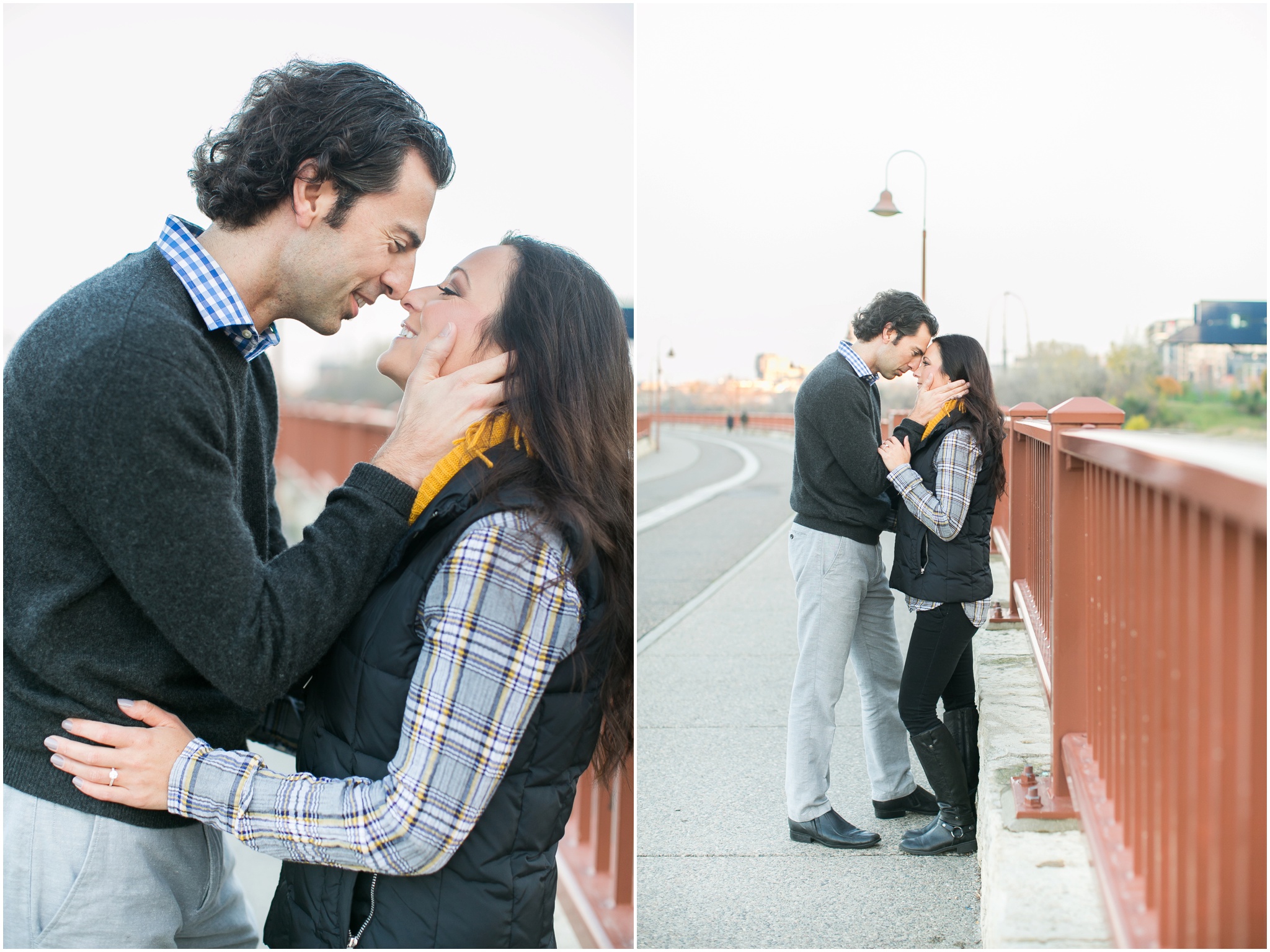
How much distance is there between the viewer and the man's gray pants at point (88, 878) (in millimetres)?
1514

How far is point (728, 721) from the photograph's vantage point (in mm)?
4781

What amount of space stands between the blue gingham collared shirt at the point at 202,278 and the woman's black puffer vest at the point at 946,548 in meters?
2.40

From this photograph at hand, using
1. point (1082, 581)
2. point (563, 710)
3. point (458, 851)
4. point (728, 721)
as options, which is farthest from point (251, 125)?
point (728, 721)

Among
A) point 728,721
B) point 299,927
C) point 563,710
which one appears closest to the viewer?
point 563,710

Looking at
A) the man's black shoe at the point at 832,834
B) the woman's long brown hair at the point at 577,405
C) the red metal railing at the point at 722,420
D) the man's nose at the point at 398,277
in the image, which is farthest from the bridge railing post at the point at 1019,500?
the red metal railing at the point at 722,420

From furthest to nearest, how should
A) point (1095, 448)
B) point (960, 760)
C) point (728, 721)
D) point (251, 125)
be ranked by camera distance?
point (728, 721) → point (960, 760) → point (1095, 448) → point (251, 125)

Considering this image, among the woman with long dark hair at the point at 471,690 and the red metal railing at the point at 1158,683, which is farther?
the woman with long dark hair at the point at 471,690

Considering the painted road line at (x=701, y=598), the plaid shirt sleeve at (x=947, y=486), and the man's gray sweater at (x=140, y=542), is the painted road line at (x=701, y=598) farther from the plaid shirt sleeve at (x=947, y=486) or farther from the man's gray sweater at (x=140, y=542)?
the man's gray sweater at (x=140, y=542)

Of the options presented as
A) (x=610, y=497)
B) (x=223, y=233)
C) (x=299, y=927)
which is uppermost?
(x=223, y=233)

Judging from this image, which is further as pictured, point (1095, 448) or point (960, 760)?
point (960, 760)

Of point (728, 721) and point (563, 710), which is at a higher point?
point (563, 710)

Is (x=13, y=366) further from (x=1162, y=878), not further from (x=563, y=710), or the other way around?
(x=1162, y=878)

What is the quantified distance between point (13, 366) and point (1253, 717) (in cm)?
169

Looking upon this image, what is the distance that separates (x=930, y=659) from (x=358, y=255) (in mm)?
2358
